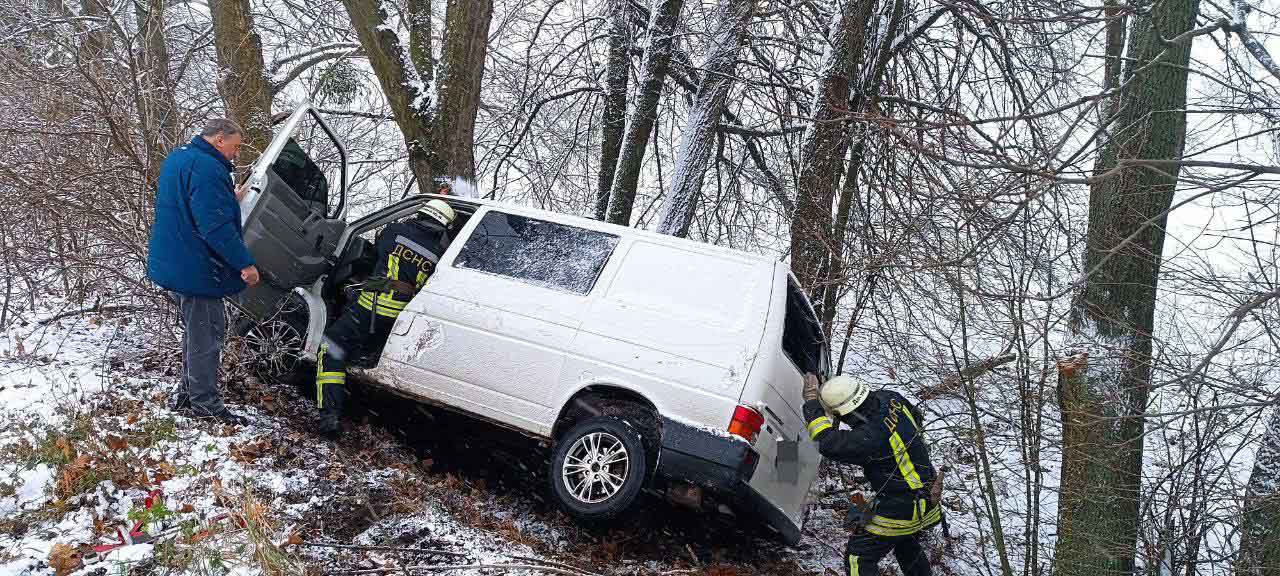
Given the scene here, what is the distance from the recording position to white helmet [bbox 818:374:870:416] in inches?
192

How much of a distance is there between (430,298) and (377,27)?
322 centimetres

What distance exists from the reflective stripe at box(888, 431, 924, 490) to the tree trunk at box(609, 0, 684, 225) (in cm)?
488

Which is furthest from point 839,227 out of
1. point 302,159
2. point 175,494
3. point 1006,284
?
point 175,494

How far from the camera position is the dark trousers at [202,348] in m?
5.11

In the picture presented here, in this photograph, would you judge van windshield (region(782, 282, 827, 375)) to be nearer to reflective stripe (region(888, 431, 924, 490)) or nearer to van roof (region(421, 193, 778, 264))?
van roof (region(421, 193, 778, 264))

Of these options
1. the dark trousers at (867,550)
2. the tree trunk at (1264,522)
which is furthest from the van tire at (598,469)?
the tree trunk at (1264,522)

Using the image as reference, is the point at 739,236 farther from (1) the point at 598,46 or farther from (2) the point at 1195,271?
(2) the point at 1195,271

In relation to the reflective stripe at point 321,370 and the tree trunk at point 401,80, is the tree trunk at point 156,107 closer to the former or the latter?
the tree trunk at point 401,80

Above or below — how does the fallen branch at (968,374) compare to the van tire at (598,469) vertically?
above

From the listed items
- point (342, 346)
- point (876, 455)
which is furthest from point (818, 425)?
point (342, 346)

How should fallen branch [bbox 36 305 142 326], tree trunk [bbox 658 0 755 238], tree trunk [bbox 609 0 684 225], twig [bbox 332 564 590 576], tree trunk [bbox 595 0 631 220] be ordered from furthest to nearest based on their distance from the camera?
tree trunk [bbox 595 0 631 220], tree trunk [bbox 609 0 684 225], tree trunk [bbox 658 0 755 238], fallen branch [bbox 36 305 142 326], twig [bbox 332 564 590 576]

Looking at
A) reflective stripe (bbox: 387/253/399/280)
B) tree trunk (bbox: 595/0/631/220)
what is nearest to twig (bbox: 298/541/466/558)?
reflective stripe (bbox: 387/253/399/280)

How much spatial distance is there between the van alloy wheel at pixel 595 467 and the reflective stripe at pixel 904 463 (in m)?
1.52

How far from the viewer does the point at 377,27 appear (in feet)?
24.7
